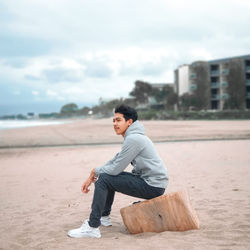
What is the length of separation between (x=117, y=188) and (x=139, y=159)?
16.4 inches

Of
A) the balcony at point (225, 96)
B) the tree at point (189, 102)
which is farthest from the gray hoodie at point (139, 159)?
the balcony at point (225, 96)

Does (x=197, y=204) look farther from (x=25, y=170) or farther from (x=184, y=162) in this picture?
(x=25, y=170)

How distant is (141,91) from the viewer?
233ft

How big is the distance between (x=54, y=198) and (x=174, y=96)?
2202 inches

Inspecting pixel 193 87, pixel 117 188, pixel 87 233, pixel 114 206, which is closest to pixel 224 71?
pixel 193 87

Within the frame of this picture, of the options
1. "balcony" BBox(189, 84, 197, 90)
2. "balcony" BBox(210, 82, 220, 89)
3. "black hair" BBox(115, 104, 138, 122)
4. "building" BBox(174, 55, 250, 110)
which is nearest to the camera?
"black hair" BBox(115, 104, 138, 122)

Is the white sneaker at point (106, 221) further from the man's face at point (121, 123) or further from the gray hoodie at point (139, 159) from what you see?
the man's face at point (121, 123)

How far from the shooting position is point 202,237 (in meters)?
3.37

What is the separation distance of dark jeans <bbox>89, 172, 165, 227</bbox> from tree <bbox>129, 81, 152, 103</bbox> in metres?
67.2

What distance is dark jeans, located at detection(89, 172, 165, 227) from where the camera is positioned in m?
3.62

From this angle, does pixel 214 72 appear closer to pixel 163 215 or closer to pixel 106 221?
pixel 106 221

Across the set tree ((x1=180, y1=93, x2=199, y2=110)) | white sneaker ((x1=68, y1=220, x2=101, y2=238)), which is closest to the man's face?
white sneaker ((x1=68, y1=220, x2=101, y2=238))

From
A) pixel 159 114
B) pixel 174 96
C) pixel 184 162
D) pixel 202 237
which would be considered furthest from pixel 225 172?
pixel 174 96

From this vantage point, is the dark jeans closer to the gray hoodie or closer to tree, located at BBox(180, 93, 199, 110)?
the gray hoodie
